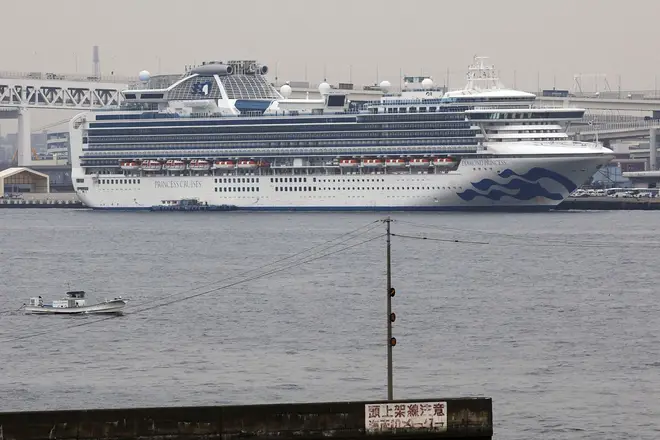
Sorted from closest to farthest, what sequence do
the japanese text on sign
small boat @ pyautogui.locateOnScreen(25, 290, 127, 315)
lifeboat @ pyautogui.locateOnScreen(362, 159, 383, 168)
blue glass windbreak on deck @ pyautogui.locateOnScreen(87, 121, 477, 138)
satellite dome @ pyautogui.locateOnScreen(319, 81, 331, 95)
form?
the japanese text on sign, small boat @ pyautogui.locateOnScreen(25, 290, 127, 315), blue glass windbreak on deck @ pyautogui.locateOnScreen(87, 121, 477, 138), lifeboat @ pyautogui.locateOnScreen(362, 159, 383, 168), satellite dome @ pyautogui.locateOnScreen(319, 81, 331, 95)

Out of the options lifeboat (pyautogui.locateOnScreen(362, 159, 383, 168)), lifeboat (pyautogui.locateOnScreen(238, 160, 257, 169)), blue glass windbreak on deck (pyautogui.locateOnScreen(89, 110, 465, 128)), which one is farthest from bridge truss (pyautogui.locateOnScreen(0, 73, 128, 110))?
lifeboat (pyautogui.locateOnScreen(362, 159, 383, 168))

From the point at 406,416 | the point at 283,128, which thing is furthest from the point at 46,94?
the point at 406,416

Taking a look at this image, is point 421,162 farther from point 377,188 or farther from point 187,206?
point 187,206

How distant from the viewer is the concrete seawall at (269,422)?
2425 cm

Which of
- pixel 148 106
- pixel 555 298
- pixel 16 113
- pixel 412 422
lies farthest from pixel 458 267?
pixel 16 113

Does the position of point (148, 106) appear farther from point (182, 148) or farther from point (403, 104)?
point (403, 104)

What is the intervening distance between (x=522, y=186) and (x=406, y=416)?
77.0 metres

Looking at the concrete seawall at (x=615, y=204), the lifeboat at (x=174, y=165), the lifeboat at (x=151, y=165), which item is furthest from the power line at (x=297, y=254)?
the concrete seawall at (x=615, y=204)

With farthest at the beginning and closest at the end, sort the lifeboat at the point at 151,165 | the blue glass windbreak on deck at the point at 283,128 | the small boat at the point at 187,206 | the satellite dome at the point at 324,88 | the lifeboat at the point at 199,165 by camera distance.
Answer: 1. the satellite dome at the point at 324,88
2. the lifeboat at the point at 151,165
3. the lifeboat at the point at 199,165
4. the small boat at the point at 187,206
5. the blue glass windbreak on deck at the point at 283,128

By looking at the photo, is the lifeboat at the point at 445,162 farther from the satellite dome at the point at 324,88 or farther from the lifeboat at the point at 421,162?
the satellite dome at the point at 324,88

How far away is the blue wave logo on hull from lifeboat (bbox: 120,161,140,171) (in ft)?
84.8

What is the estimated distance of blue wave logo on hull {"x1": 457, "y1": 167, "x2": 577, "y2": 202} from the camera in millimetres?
100562

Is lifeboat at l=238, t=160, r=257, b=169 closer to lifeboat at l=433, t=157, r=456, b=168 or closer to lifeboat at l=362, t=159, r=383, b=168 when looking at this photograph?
lifeboat at l=362, t=159, r=383, b=168

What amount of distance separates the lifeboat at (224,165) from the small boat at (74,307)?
64.4 m
